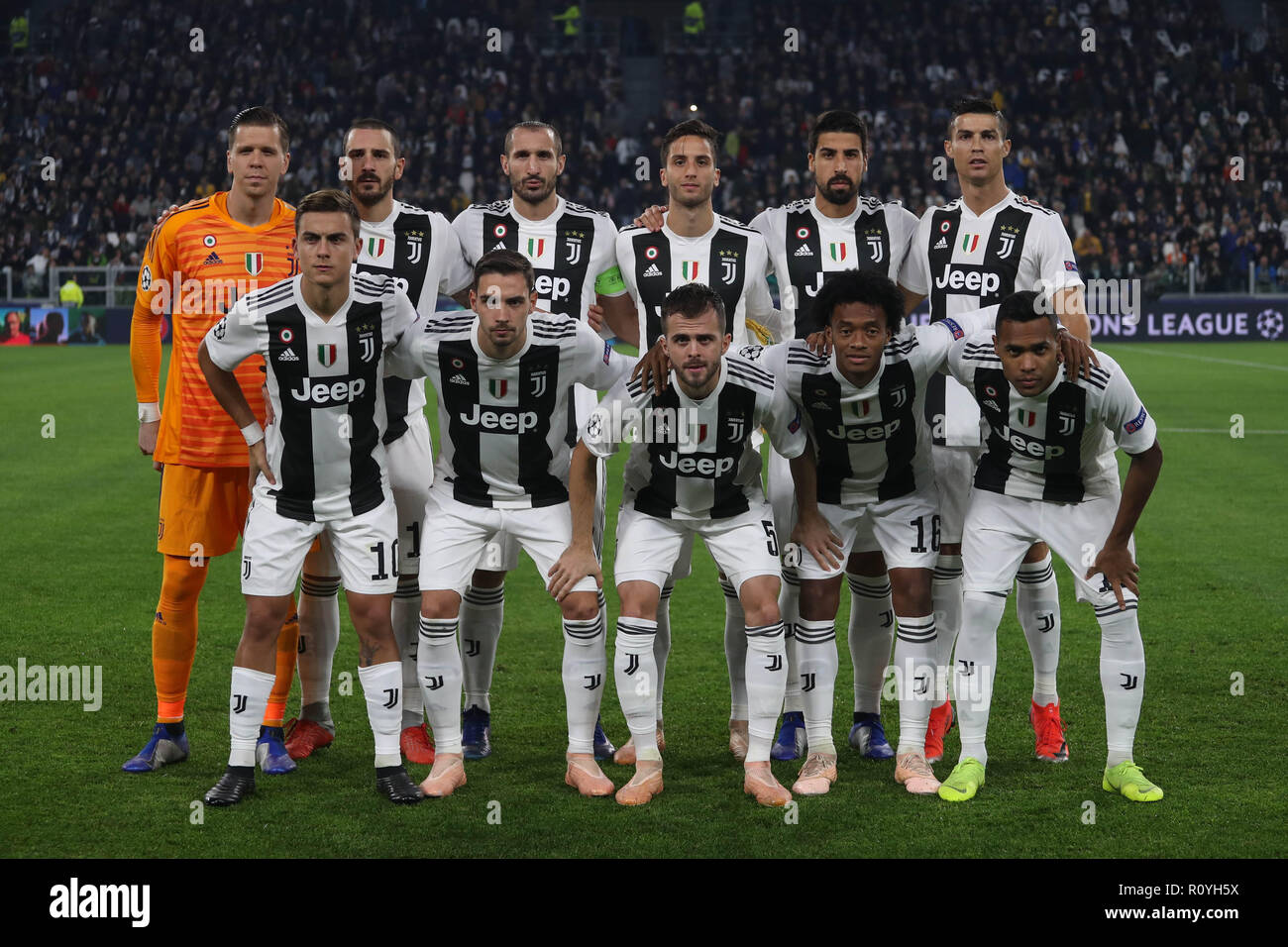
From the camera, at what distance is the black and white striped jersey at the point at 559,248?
569 cm

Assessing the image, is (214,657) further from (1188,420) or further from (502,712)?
(1188,420)

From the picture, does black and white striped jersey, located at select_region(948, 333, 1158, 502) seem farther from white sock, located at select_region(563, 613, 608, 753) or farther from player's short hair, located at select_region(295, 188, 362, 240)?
player's short hair, located at select_region(295, 188, 362, 240)

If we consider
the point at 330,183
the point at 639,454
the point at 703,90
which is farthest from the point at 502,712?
the point at 703,90

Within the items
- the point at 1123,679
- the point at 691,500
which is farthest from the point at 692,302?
the point at 1123,679

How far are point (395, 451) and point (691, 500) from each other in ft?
3.93

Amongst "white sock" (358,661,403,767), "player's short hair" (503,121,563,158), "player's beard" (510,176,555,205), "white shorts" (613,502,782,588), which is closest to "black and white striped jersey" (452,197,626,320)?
"player's beard" (510,176,555,205)

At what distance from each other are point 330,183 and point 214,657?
25.0 meters

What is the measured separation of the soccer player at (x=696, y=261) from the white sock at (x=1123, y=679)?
4.01ft

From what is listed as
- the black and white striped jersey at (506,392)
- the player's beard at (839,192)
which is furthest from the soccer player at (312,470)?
the player's beard at (839,192)

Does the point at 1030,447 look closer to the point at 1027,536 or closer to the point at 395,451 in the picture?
the point at 1027,536

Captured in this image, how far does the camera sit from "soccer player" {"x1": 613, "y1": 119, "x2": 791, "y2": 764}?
18.0ft

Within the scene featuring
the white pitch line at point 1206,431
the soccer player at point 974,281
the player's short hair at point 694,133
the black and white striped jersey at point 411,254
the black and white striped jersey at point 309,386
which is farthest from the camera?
the white pitch line at point 1206,431

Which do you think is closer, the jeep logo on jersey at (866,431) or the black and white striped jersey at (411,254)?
the jeep logo on jersey at (866,431)

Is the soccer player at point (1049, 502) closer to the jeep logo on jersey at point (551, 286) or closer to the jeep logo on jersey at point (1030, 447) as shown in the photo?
the jeep logo on jersey at point (1030, 447)
